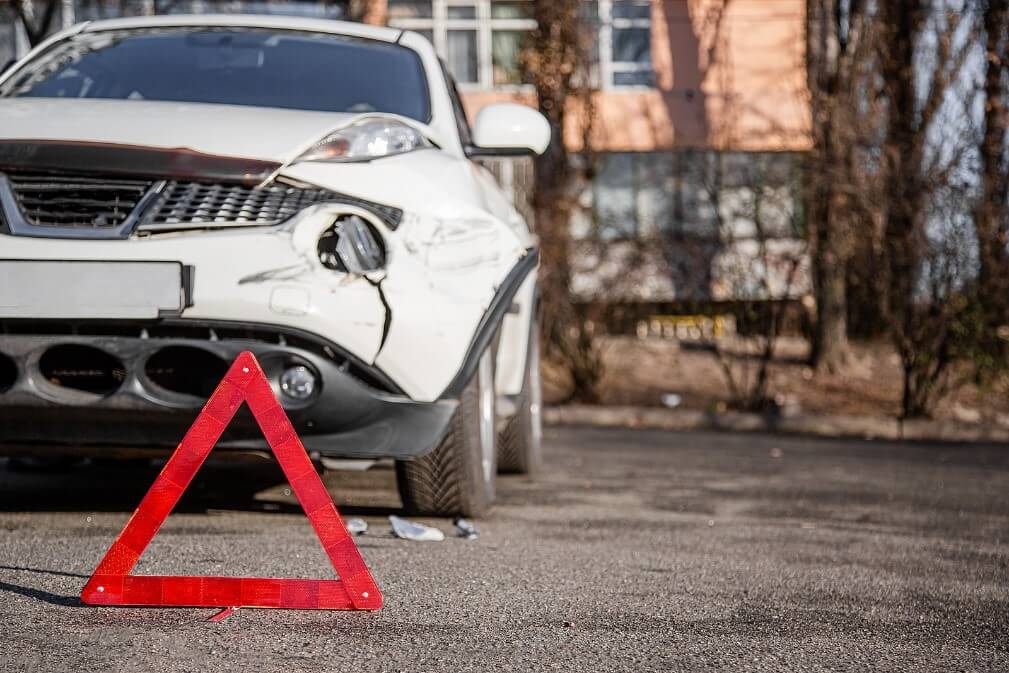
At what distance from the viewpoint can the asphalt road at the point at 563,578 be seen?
323cm

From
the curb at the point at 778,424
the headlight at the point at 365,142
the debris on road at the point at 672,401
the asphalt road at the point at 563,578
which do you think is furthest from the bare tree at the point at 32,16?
the headlight at the point at 365,142

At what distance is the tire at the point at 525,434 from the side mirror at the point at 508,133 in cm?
125

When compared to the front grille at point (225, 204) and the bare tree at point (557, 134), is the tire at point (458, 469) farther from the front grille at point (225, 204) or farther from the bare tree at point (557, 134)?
the bare tree at point (557, 134)

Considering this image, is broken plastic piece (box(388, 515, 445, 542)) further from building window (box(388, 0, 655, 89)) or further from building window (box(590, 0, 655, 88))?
building window (box(590, 0, 655, 88))

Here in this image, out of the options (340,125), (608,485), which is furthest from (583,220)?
(340,125)

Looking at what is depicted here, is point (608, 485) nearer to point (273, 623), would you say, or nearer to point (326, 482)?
point (326, 482)

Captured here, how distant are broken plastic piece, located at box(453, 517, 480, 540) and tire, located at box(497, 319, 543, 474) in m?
1.48

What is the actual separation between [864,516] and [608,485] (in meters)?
1.32

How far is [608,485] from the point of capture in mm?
6879

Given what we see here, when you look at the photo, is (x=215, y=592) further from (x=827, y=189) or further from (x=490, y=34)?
(x=490, y=34)

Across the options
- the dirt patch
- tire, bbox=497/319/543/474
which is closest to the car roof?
tire, bbox=497/319/543/474

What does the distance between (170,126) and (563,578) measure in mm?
1886

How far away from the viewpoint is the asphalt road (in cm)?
323

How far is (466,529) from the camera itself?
4.97 metres
